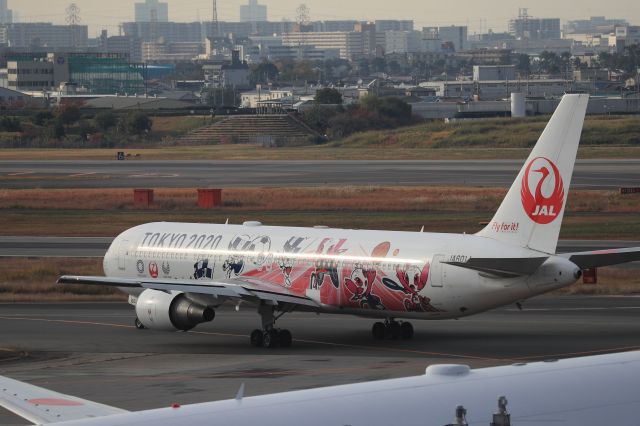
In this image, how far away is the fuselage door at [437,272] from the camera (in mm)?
43562

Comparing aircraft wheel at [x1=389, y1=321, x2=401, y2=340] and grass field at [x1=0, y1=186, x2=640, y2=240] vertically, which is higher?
aircraft wheel at [x1=389, y1=321, x2=401, y2=340]

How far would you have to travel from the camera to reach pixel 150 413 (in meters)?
17.9

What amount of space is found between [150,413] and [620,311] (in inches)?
1495

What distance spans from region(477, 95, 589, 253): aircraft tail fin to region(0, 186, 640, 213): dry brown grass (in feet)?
172

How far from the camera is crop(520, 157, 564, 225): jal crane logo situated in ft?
141

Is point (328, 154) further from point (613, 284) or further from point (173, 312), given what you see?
point (173, 312)

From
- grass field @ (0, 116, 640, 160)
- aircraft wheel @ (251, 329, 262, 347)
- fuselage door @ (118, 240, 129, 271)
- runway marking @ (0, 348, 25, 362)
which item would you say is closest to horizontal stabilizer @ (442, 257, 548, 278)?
aircraft wheel @ (251, 329, 262, 347)

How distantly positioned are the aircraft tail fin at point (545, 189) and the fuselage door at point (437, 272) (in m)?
1.99

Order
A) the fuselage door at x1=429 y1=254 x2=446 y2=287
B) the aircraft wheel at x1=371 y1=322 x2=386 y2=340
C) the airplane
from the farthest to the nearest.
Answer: the aircraft wheel at x1=371 y1=322 x2=386 y2=340, the fuselage door at x1=429 y1=254 x2=446 y2=287, the airplane

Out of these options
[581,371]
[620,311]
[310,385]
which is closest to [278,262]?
[310,385]

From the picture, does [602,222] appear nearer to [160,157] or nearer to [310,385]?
[310,385]

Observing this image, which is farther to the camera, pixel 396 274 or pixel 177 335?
pixel 177 335

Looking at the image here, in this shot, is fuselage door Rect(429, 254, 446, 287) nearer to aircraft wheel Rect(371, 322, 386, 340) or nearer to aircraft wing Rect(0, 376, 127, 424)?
aircraft wheel Rect(371, 322, 386, 340)

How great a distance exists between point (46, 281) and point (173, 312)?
66.3 feet
